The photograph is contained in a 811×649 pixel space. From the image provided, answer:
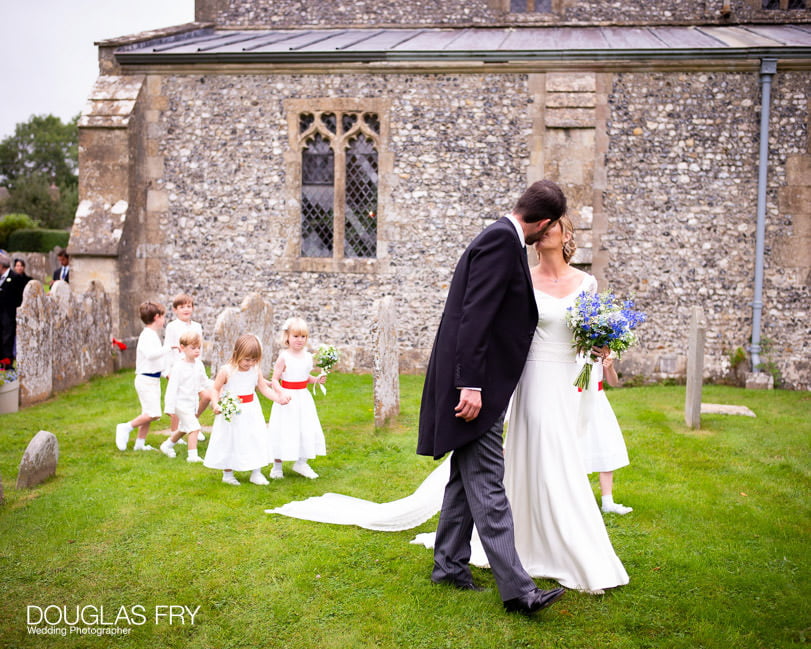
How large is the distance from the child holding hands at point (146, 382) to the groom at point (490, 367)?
14.1ft

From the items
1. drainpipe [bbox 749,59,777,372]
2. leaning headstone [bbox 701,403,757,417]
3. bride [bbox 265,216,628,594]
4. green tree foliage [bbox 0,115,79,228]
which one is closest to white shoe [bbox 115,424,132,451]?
bride [bbox 265,216,628,594]

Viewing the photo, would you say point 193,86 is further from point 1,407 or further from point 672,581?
point 672,581

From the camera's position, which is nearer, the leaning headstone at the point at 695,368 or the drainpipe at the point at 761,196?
the leaning headstone at the point at 695,368

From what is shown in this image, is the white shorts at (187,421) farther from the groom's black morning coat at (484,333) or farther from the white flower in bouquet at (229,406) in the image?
the groom's black morning coat at (484,333)

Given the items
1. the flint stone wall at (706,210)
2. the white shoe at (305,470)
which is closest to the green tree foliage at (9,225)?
the flint stone wall at (706,210)

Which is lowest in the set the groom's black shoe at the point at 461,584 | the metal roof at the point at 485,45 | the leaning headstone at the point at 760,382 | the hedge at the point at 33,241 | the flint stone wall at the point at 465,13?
the leaning headstone at the point at 760,382

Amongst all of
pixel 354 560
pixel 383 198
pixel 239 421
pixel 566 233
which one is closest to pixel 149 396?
pixel 239 421

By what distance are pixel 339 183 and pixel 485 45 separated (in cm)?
359

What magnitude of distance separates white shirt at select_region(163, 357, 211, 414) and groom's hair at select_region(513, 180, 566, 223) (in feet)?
14.2

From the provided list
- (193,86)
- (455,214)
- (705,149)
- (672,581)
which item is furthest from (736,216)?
(193,86)

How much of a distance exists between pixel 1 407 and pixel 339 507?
570cm

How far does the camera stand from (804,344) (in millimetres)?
11266

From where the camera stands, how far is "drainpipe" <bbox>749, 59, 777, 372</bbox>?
1102 cm

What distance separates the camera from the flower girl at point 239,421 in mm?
6113
